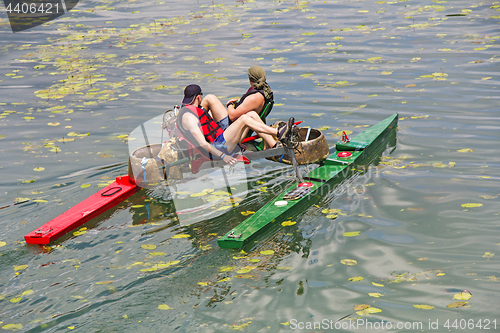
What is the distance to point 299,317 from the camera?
407cm

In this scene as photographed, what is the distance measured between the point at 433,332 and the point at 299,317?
1169mm

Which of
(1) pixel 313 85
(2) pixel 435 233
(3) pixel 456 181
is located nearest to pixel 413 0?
(1) pixel 313 85

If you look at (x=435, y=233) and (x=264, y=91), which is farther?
(x=264, y=91)

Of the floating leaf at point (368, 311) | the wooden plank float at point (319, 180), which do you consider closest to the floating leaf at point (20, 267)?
the wooden plank float at point (319, 180)

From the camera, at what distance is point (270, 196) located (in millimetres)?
6500

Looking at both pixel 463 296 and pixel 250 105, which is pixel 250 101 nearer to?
pixel 250 105

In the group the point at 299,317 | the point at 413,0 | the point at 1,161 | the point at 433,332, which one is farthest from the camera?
the point at 413,0

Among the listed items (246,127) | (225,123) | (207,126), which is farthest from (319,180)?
(207,126)

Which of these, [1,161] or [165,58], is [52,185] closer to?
[1,161]
